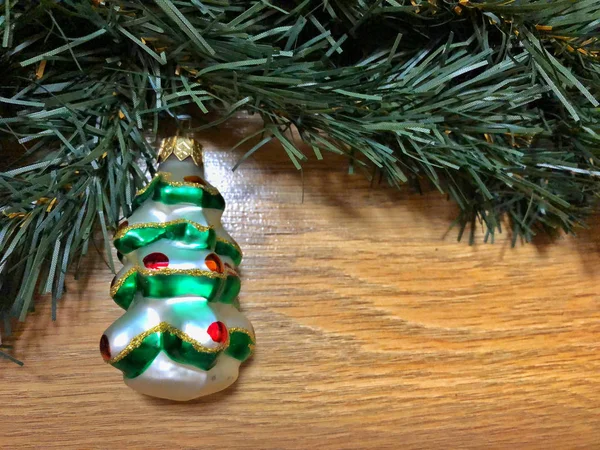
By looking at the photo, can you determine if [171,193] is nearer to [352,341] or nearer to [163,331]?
[163,331]

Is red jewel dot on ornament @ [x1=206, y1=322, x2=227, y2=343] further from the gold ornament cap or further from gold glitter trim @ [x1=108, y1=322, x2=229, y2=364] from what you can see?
the gold ornament cap

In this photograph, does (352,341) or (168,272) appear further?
(352,341)

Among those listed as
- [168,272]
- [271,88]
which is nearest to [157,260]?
[168,272]

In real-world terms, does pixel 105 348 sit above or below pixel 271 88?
below

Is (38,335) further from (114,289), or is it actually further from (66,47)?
(66,47)

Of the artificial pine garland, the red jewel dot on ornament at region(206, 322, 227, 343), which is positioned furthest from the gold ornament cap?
the red jewel dot on ornament at region(206, 322, 227, 343)

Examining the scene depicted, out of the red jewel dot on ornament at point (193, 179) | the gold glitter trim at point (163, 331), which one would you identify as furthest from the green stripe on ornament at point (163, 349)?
the red jewel dot on ornament at point (193, 179)
